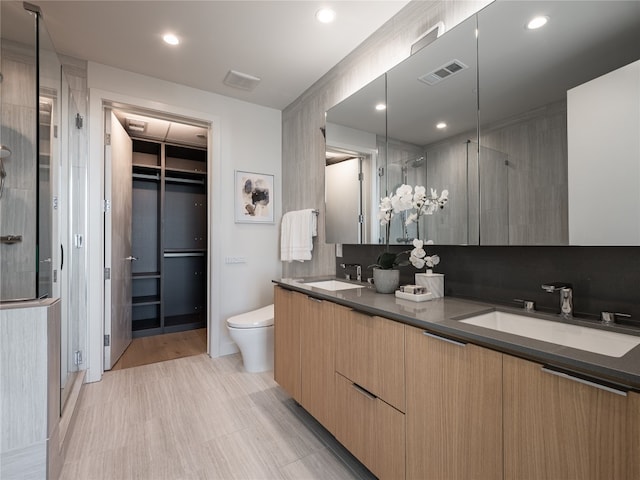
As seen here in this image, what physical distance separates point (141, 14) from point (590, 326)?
9.22 feet

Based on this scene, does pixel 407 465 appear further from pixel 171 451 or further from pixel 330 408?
pixel 171 451

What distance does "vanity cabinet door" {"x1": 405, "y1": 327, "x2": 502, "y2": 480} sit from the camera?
878 millimetres

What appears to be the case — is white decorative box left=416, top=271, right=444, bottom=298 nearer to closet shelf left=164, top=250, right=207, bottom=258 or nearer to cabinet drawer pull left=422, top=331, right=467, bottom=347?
cabinet drawer pull left=422, top=331, right=467, bottom=347

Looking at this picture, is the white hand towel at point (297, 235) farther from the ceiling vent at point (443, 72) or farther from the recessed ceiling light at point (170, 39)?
the recessed ceiling light at point (170, 39)

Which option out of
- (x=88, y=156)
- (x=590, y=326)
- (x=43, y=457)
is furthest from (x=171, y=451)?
(x=88, y=156)

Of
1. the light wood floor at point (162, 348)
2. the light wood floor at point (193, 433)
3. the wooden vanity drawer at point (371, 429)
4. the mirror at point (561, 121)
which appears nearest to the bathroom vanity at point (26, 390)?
the light wood floor at point (193, 433)

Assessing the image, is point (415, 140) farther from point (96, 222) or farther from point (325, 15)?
Answer: point (96, 222)

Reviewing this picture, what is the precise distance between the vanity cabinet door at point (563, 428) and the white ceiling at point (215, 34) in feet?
6.75

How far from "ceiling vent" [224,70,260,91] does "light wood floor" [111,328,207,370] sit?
262 cm

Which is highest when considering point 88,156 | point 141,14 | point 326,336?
point 141,14

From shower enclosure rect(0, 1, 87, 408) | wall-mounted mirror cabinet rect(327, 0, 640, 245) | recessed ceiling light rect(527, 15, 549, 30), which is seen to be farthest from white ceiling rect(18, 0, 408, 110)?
recessed ceiling light rect(527, 15, 549, 30)

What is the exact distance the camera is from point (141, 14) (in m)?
1.88

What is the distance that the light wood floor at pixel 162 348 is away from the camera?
2.83 meters

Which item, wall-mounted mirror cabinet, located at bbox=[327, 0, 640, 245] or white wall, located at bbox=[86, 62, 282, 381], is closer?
wall-mounted mirror cabinet, located at bbox=[327, 0, 640, 245]
